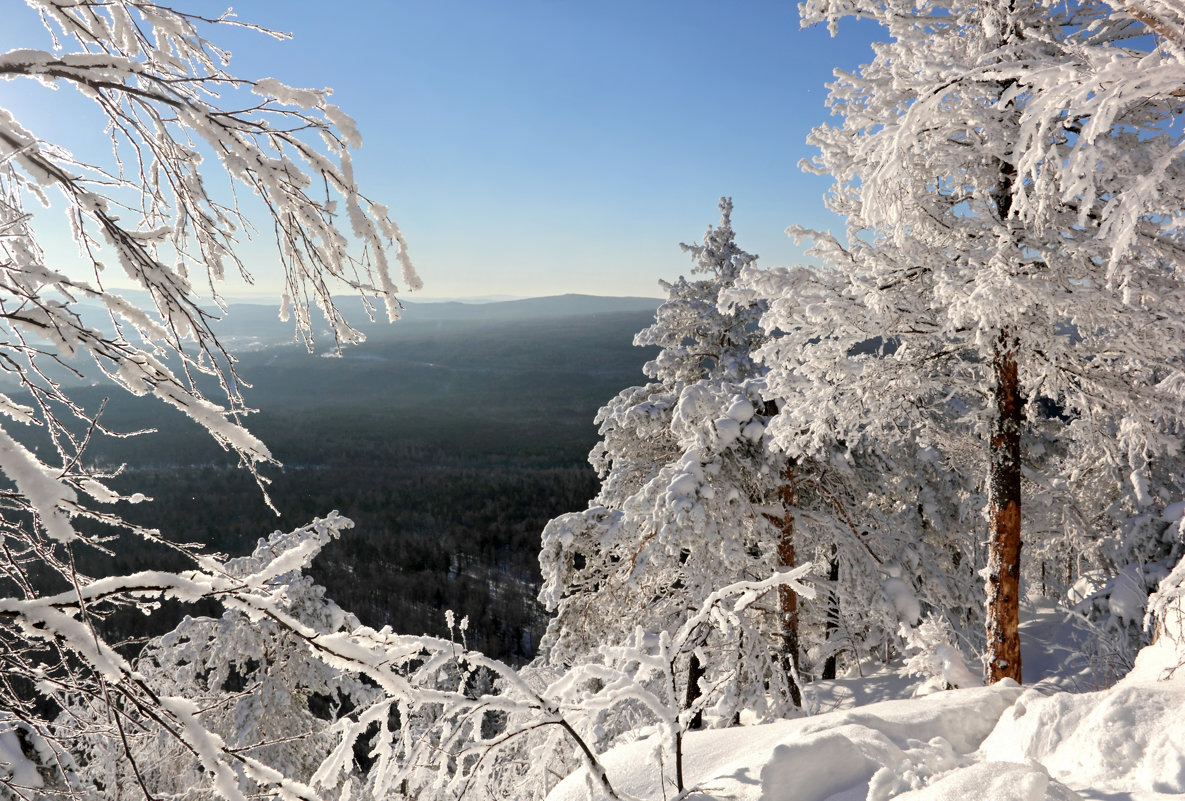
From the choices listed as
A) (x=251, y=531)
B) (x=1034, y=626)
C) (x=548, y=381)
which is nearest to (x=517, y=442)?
(x=251, y=531)

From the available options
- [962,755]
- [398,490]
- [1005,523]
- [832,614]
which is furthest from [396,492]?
[962,755]

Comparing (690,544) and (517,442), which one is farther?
(517,442)

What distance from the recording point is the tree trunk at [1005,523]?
20.2 feet

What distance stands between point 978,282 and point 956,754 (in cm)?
365

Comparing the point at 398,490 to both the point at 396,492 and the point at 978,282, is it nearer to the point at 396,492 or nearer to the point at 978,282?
the point at 396,492

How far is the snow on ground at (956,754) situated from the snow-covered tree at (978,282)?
2720 mm

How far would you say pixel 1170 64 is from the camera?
2709mm

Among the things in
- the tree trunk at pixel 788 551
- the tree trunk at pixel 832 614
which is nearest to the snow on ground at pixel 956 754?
the tree trunk at pixel 788 551

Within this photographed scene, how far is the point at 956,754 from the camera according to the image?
307 cm

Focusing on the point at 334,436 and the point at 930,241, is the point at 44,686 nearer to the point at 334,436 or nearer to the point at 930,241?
the point at 930,241

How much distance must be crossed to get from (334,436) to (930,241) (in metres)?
104

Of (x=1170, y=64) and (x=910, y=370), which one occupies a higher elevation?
(x=1170, y=64)

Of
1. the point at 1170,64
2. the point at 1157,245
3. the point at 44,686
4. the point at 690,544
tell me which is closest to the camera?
the point at 44,686

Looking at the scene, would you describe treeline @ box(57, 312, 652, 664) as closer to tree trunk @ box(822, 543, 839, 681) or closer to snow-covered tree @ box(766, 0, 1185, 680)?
snow-covered tree @ box(766, 0, 1185, 680)
